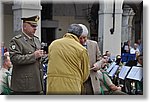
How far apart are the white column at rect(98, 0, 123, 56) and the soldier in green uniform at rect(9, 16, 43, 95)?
47 cm

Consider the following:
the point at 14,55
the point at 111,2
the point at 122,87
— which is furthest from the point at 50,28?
the point at 122,87

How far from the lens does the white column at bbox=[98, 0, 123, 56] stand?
8.62 feet

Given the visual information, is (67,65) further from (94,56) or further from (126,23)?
(126,23)

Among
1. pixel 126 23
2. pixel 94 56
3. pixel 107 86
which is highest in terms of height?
pixel 126 23

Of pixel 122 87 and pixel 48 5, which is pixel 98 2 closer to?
pixel 48 5

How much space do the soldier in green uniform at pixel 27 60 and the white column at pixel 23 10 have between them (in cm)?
3

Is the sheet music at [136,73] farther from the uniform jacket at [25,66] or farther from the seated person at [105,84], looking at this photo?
the uniform jacket at [25,66]

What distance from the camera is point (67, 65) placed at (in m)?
2.46

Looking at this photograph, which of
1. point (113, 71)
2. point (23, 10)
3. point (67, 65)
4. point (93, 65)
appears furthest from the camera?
point (113, 71)

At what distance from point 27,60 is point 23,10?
1.19 ft

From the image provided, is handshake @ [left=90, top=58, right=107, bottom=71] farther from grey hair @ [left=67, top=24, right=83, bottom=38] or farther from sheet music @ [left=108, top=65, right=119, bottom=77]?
grey hair @ [left=67, top=24, right=83, bottom=38]

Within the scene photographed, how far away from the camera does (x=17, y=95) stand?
256cm

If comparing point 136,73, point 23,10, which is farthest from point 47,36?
point 136,73

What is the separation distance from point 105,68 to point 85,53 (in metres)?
0.32
